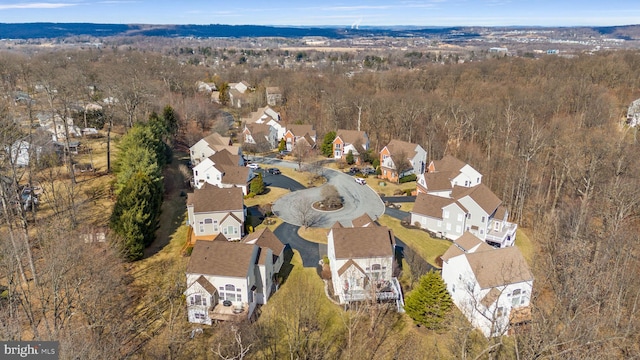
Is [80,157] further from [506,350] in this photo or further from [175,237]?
[506,350]

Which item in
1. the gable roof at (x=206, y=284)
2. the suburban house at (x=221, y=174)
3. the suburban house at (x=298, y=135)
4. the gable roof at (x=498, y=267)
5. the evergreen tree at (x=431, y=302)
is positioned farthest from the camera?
the suburban house at (x=298, y=135)

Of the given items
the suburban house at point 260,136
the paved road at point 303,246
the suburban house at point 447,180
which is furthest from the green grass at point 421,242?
the suburban house at point 260,136

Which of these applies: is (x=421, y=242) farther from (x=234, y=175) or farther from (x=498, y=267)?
(x=234, y=175)

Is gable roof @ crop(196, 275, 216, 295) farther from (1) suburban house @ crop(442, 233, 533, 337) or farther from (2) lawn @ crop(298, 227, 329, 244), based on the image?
(1) suburban house @ crop(442, 233, 533, 337)

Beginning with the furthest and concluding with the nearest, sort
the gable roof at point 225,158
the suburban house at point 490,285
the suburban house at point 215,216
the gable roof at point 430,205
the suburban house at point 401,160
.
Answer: the suburban house at point 401,160 < the gable roof at point 225,158 < the gable roof at point 430,205 < the suburban house at point 215,216 < the suburban house at point 490,285

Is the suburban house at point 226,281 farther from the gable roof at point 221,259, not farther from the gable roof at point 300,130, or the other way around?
the gable roof at point 300,130

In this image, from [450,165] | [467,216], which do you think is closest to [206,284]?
[467,216]
